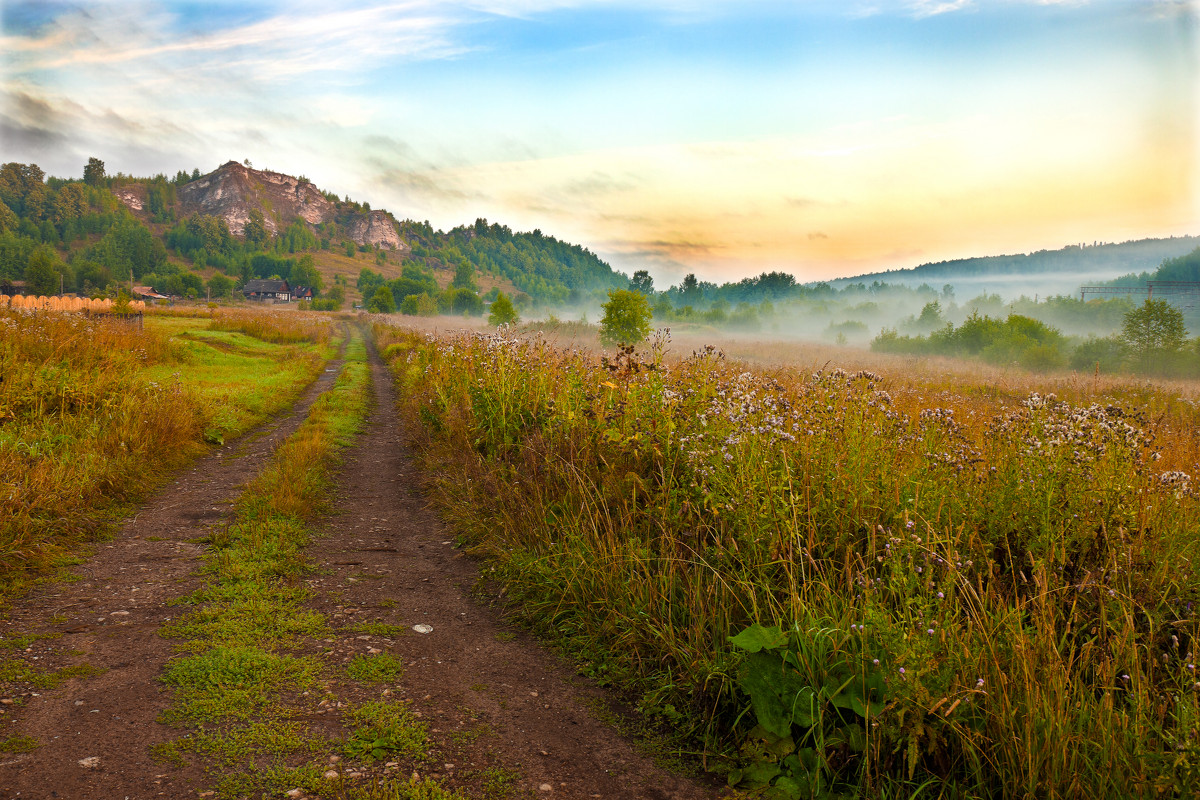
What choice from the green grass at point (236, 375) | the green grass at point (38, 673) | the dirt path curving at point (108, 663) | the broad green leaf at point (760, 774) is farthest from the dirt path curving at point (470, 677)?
the green grass at point (236, 375)

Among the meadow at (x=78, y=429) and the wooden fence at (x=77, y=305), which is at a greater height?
the wooden fence at (x=77, y=305)

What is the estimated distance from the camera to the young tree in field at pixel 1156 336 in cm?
3369

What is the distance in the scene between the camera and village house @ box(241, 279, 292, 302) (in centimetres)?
15112

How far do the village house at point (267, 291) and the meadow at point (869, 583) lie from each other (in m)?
168

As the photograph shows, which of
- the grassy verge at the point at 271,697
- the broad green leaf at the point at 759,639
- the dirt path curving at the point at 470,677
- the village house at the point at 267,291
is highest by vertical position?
the village house at the point at 267,291

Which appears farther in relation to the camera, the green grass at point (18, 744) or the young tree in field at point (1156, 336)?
the young tree in field at point (1156, 336)

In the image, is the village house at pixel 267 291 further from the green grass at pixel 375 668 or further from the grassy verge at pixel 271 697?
the green grass at pixel 375 668

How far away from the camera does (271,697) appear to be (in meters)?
3.33

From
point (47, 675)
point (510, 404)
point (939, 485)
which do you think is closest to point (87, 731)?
point (47, 675)

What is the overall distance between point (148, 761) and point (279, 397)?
1375 cm

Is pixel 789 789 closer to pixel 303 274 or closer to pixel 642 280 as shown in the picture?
pixel 642 280

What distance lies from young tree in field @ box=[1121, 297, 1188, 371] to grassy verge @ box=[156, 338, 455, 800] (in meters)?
45.3

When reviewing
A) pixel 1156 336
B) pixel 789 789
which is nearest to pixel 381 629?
pixel 789 789

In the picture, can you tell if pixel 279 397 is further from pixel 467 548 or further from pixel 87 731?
pixel 87 731
